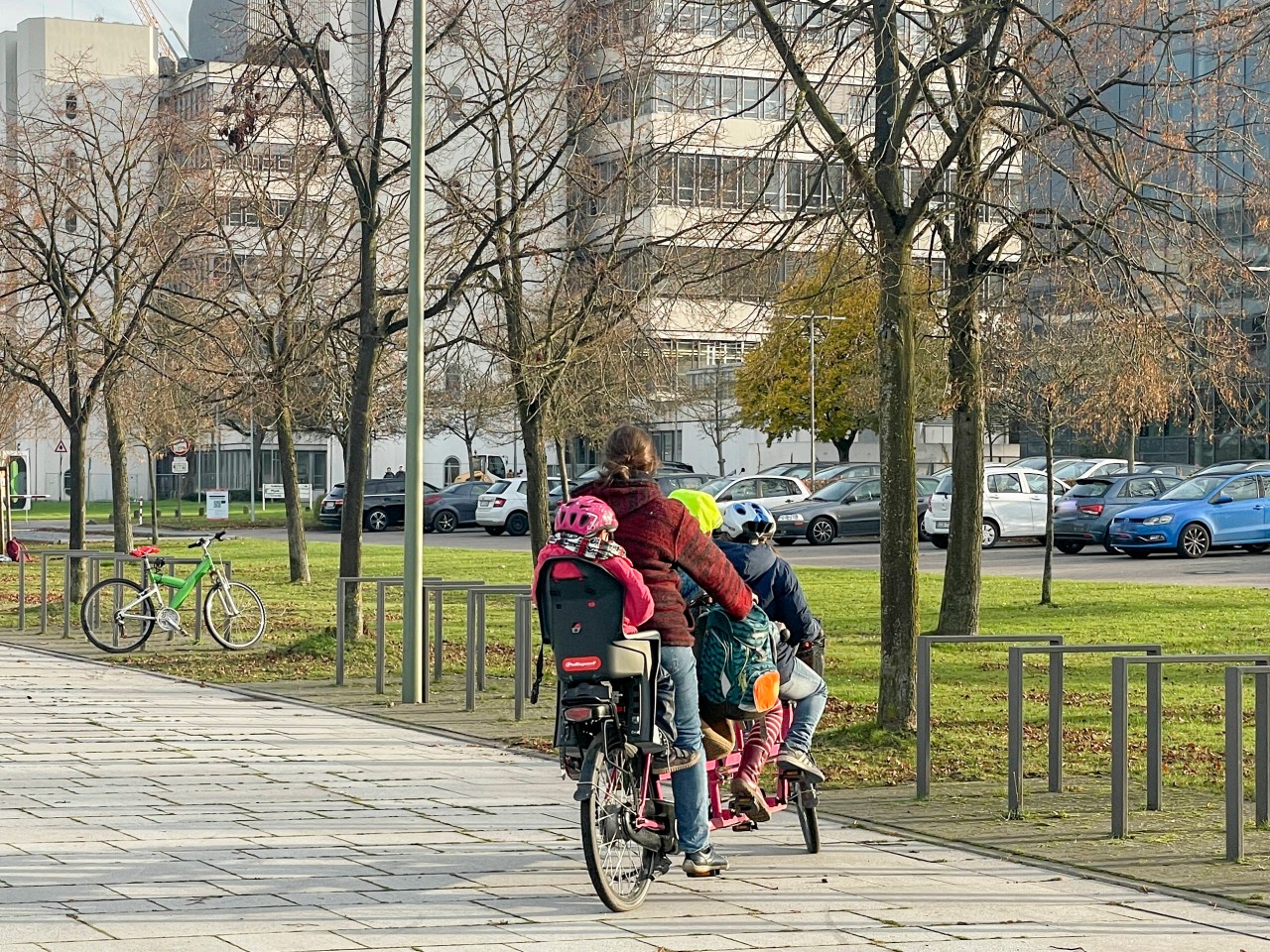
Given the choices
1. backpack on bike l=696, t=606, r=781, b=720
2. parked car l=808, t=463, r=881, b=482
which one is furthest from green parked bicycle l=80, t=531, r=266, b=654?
parked car l=808, t=463, r=881, b=482

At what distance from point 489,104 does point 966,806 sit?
10.1m

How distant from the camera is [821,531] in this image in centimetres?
4225

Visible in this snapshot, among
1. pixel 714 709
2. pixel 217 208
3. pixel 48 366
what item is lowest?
pixel 714 709

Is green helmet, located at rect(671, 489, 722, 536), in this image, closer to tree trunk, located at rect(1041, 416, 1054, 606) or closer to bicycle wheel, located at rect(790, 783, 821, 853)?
bicycle wheel, located at rect(790, 783, 821, 853)

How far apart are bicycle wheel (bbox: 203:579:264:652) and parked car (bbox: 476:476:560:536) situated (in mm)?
28931

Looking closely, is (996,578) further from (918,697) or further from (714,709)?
(714,709)

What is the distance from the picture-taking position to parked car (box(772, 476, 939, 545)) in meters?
42.0

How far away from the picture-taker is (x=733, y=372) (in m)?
66.5

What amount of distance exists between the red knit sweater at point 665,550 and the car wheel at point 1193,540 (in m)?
27.9

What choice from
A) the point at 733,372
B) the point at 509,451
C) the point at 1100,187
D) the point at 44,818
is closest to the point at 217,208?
the point at 1100,187

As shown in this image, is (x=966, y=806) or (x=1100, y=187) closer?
(x=966, y=806)

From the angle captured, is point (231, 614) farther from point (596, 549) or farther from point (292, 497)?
point (596, 549)

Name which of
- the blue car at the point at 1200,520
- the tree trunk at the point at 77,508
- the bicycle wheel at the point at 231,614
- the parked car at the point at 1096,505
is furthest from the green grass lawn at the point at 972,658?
the parked car at the point at 1096,505

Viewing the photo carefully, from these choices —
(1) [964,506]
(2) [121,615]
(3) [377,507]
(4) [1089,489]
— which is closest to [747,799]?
→ (1) [964,506]
